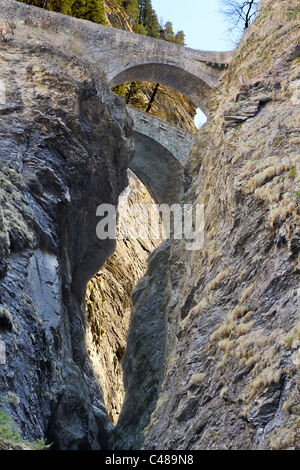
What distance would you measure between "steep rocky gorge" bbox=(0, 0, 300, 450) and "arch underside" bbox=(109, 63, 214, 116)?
2923 mm

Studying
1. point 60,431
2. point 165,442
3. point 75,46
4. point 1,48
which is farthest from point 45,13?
point 165,442

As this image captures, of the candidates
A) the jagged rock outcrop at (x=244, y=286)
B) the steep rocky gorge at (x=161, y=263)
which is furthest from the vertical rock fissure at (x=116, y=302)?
the jagged rock outcrop at (x=244, y=286)

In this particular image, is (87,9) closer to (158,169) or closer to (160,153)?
(160,153)

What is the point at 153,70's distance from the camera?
2423cm

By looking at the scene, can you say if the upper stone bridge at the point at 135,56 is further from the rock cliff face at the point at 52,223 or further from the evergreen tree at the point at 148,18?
the evergreen tree at the point at 148,18

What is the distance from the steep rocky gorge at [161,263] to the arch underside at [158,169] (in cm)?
342

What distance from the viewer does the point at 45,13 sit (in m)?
21.6

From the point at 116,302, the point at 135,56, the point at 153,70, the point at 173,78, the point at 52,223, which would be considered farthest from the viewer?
the point at 116,302

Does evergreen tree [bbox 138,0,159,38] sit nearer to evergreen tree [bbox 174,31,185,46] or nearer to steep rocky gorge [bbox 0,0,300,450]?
evergreen tree [bbox 174,31,185,46]

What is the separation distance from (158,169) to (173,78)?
11.9 ft

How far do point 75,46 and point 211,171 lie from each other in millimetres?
7930

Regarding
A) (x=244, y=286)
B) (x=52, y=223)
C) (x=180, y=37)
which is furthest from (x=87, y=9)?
(x=244, y=286)

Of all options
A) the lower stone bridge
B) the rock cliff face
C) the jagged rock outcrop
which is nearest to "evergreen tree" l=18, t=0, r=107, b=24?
the lower stone bridge

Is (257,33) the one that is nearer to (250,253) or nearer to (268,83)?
(268,83)
